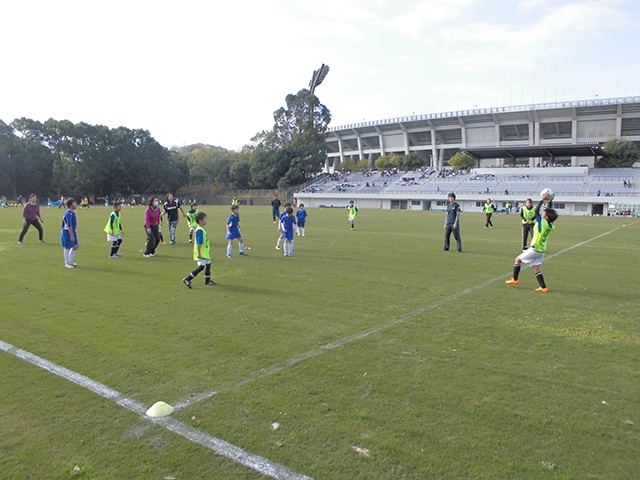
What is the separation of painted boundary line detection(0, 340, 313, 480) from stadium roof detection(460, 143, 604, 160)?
59.7 metres

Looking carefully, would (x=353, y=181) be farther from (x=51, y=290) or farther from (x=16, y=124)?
(x=51, y=290)

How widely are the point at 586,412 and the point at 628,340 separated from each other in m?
2.67

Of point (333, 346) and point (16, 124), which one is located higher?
point (16, 124)

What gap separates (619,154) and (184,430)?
69126 millimetres

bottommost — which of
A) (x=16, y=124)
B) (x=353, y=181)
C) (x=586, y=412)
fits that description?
(x=586, y=412)

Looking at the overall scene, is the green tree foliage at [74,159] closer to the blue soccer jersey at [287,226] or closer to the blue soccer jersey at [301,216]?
the blue soccer jersey at [301,216]

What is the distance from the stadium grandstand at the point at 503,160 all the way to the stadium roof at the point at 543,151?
12 centimetres

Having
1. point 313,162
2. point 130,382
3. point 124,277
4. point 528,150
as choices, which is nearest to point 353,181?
point 313,162

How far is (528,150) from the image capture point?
190 feet

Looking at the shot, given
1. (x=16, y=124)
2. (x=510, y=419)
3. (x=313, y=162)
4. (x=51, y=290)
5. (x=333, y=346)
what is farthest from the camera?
(x=313, y=162)

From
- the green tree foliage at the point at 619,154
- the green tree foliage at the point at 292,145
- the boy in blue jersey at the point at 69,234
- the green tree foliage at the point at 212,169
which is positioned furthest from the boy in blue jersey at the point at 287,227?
the green tree foliage at the point at 212,169

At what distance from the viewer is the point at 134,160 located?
7681cm

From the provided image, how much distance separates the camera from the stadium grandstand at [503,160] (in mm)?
51656

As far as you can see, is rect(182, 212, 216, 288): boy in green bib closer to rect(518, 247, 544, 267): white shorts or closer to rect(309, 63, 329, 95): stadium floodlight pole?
rect(518, 247, 544, 267): white shorts
